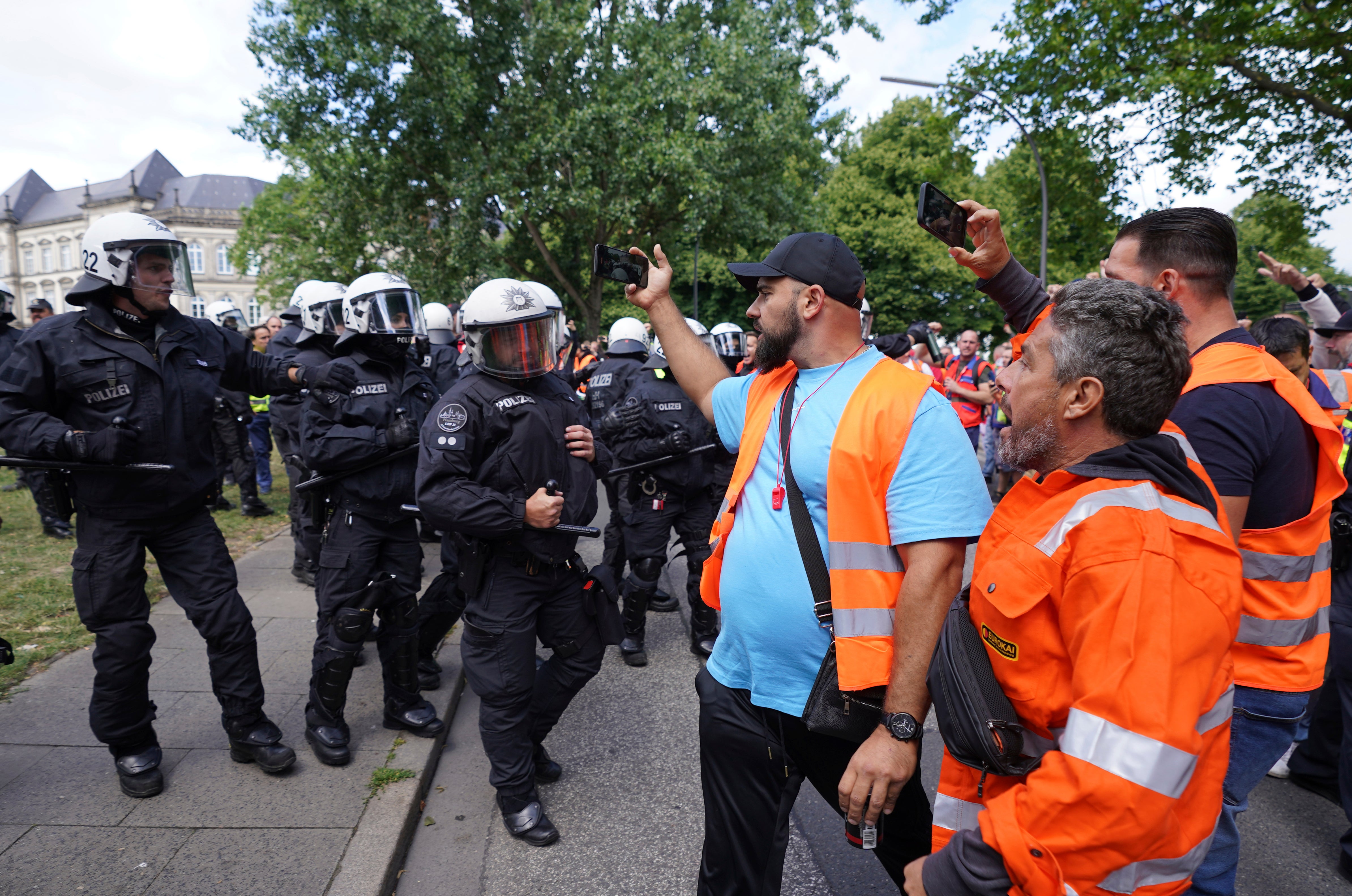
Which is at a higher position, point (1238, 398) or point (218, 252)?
point (218, 252)

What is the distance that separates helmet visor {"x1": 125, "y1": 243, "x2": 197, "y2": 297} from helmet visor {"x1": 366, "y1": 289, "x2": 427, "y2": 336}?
824 millimetres

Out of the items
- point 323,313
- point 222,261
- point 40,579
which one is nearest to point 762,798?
point 323,313

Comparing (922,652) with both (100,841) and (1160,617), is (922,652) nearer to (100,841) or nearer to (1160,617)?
(1160,617)

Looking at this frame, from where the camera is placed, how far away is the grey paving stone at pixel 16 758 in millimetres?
3412

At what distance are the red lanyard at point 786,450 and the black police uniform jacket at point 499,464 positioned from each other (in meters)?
1.38

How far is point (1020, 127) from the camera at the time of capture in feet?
46.3

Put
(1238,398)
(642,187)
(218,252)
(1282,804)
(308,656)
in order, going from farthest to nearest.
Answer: (218,252) → (642,187) → (308,656) → (1282,804) → (1238,398)

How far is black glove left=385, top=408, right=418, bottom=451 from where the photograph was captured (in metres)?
3.88

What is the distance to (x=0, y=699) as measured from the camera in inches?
162

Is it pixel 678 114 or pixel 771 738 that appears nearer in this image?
pixel 771 738

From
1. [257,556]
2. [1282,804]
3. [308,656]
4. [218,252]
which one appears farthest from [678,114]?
[218,252]

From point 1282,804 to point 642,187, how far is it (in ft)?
55.5

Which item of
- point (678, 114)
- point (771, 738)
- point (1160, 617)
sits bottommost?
point (771, 738)

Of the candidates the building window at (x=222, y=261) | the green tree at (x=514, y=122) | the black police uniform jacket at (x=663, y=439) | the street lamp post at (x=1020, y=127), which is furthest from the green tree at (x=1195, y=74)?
the building window at (x=222, y=261)
